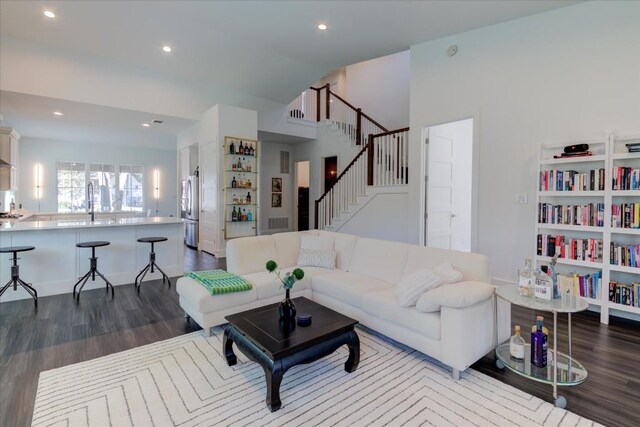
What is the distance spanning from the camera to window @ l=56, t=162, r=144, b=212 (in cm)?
950

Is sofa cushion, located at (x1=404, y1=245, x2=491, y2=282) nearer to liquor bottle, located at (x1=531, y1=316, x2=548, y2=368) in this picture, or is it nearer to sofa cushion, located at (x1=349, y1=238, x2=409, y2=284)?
sofa cushion, located at (x1=349, y1=238, x2=409, y2=284)

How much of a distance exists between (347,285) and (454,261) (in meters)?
1.04

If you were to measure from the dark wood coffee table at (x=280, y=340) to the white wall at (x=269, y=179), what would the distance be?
23.5ft

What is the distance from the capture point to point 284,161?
1002cm

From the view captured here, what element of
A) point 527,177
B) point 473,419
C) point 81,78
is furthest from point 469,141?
point 81,78


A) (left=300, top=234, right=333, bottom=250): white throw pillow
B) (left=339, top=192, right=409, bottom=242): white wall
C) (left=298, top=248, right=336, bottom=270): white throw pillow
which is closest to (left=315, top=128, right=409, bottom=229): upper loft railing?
(left=339, top=192, right=409, bottom=242): white wall

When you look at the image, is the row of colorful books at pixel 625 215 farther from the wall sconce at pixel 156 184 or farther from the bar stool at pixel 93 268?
the wall sconce at pixel 156 184

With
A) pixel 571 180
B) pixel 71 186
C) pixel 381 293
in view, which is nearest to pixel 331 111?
pixel 571 180

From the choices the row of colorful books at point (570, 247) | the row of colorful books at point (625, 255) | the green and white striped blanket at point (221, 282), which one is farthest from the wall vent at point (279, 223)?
the row of colorful books at point (625, 255)

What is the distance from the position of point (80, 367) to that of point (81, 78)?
5184 mm

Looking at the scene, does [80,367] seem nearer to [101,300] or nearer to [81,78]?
[101,300]

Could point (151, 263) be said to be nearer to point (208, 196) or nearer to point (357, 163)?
point (208, 196)

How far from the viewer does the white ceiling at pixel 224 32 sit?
4.22 metres

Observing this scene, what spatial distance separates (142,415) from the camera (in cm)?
194
